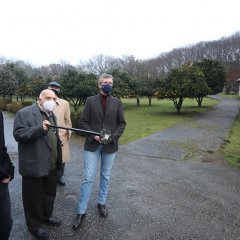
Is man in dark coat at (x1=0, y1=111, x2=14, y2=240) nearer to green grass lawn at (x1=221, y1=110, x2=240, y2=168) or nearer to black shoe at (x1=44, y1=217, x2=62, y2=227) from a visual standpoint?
black shoe at (x1=44, y1=217, x2=62, y2=227)

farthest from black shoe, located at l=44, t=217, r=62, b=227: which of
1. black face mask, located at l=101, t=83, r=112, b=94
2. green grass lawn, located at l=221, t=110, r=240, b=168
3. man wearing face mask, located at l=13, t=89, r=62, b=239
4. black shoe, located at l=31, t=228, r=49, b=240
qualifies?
green grass lawn, located at l=221, t=110, r=240, b=168

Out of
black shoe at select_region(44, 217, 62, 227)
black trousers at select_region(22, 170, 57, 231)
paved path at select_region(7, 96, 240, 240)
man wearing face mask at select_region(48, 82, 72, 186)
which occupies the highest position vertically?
man wearing face mask at select_region(48, 82, 72, 186)

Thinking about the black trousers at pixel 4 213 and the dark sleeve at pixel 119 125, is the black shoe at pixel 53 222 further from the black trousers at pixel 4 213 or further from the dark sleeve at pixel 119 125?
the dark sleeve at pixel 119 125

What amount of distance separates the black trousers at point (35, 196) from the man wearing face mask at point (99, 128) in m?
0.45

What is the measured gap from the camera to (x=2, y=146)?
2.65m

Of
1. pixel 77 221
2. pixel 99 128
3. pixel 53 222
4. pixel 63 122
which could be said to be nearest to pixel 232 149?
Result: pixel 63 122

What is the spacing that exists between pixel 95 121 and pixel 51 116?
617 millimetres

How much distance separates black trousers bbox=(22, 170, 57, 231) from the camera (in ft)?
11.3

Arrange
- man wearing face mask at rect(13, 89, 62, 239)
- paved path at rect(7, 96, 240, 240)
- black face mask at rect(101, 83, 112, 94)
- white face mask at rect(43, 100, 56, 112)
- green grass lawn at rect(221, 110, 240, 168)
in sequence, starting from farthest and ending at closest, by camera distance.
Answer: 1. green grass lawn at rect(221, 110, 240, 168)
2. black face mask at rect(101, 83, 112, 94)
3. paved path at rect(7, 96, 240, 240)
4. white face mask at rect(43, 100, 56, 112)
5. man wearing face mask at rect(13, 89, 62, 239)

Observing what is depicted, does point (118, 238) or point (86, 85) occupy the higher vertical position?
point (86, 85)

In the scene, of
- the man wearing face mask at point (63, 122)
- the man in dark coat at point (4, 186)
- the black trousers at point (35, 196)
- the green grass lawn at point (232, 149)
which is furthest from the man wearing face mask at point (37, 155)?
the green grass lawn at point (232, 149)

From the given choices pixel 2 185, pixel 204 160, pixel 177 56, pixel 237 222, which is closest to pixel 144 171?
pixel 204 160

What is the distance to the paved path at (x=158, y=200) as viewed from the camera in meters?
3.67

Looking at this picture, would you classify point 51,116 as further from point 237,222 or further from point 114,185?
point 237,222
